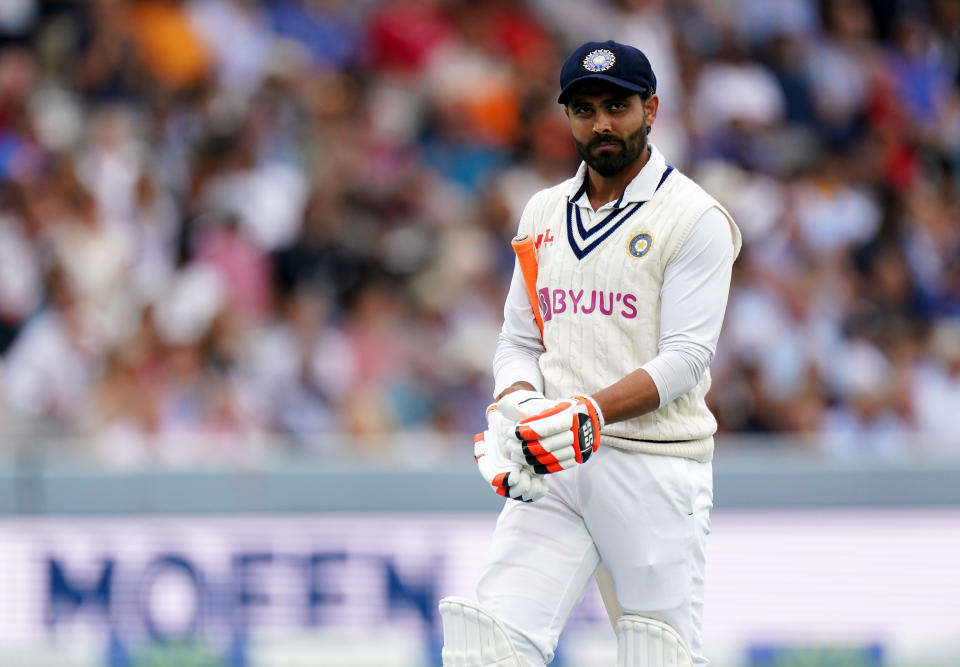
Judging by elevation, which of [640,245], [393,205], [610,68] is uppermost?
[393,205]

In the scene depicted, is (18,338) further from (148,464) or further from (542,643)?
(542,643)

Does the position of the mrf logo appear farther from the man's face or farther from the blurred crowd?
the man's face

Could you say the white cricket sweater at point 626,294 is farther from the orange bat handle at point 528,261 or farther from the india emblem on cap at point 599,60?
the india emblem on cap at point 599,60

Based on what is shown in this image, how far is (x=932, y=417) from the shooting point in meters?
8.90

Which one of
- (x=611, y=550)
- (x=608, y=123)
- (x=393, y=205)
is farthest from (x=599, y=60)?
(x=393, y=205)

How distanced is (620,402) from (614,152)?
2.18ft

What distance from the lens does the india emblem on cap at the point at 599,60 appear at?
12.3 ft

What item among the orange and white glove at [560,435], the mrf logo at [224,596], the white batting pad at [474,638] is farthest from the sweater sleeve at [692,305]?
the mrf logo at [224,596]

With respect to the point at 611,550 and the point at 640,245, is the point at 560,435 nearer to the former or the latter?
the point at 611,550

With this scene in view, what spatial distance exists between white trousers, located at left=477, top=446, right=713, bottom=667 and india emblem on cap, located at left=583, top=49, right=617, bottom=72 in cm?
101

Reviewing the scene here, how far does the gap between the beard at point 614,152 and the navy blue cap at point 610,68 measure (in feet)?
0.40

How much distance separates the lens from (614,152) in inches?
151

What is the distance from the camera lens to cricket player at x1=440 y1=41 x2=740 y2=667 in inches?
150

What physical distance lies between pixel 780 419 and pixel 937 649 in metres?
1.89
